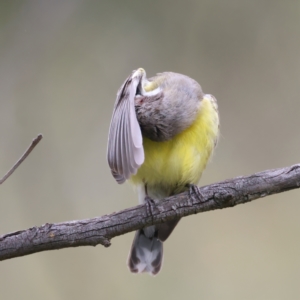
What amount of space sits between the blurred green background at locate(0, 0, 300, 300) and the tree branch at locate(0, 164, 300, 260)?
5.35 feet

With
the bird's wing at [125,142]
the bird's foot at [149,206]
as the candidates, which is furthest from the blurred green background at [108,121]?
the bird's wing at [125,142]

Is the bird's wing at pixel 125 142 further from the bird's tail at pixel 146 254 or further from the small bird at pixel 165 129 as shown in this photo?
the bird's tail at pixel 146 254

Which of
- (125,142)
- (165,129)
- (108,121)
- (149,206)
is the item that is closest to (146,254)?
(149,206)

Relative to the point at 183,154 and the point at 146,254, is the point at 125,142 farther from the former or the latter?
the point at 146,254

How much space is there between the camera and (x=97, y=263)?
373 centimetres

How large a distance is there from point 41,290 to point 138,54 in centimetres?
209

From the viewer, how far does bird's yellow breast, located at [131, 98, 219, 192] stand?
2.33 meters

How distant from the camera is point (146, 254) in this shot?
9.16 feet

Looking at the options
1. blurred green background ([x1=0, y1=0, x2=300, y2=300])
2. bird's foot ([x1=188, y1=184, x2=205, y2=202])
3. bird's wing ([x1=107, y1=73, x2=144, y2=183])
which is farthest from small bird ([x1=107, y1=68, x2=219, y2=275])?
blurred green background ([x1=0, y1=0, x2=300, y2=300])

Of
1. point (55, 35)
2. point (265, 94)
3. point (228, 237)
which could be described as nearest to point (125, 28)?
point (55, 35)

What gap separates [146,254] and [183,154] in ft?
2.55

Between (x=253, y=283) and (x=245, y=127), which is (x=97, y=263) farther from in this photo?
(x=245, y=127)

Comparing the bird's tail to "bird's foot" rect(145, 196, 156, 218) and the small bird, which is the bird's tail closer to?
the small bird

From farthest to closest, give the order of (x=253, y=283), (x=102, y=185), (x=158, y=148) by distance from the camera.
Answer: (x=102, y=185), (x=253, y=283), (x=158, y=148)
